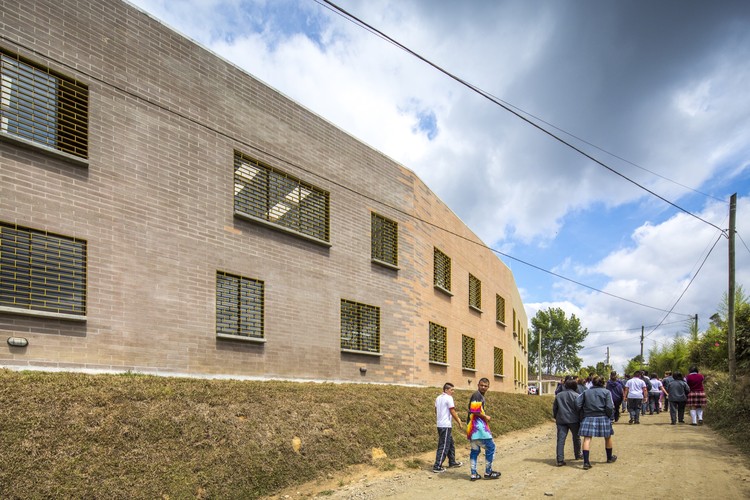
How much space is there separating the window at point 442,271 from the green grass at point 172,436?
952 centimetres

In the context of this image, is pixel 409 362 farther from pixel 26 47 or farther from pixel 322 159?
pixel 26 47

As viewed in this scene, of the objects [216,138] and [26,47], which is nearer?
[26,47]

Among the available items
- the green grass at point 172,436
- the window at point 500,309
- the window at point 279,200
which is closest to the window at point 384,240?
the window at point 279,200

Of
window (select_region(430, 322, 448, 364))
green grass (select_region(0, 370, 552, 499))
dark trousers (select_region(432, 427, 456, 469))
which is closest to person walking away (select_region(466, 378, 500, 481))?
dark trousers (select_region(432, 427, 456, 469))

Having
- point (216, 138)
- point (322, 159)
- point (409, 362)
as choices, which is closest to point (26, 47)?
point (216, 138)

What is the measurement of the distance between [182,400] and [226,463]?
1539 millimetres

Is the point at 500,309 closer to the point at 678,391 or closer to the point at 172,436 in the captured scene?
the point at 678,391

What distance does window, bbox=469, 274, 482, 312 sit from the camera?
2547 cm

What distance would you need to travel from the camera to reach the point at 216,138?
12.8 metres

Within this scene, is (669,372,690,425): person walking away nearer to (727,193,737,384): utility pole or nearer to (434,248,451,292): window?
(727,193,737,384): utility pole

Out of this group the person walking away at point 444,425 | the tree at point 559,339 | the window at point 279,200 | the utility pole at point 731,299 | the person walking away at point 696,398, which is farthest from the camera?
the tree at point 559,339

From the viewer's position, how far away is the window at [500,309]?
30.0 meters

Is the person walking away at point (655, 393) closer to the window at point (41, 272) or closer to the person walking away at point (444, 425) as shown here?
the person walking away at point (444, 425)

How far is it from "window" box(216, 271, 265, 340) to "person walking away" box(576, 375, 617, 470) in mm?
7203
